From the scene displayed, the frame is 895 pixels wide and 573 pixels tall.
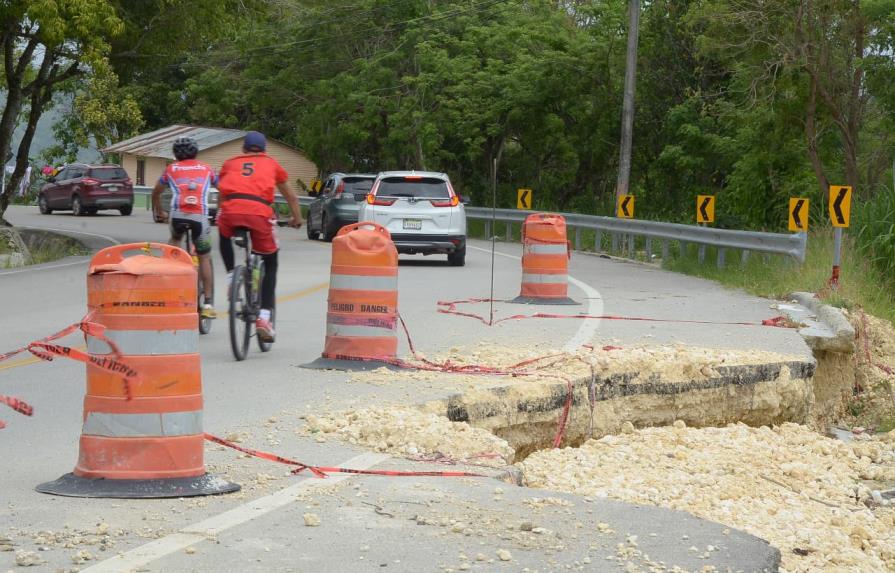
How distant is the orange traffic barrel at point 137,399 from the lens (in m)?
6.20

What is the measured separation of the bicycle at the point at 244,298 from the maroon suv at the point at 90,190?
37.5m

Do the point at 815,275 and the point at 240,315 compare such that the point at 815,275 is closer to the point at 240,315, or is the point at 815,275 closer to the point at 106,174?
the point at 240,315

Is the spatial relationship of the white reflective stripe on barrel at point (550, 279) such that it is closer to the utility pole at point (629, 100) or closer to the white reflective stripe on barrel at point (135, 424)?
the white reflective stripe on barrel at point (135, 424)

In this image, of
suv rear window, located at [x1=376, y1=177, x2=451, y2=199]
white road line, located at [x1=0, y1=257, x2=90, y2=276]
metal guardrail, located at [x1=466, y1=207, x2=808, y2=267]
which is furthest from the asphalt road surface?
suv rear window, located at [x1=376, y1=177, x2=451, y2=199]

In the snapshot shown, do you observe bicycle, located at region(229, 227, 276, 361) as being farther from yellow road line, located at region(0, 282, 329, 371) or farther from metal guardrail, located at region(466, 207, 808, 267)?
metal guardrail, located at region(466, 207, 808, 267)

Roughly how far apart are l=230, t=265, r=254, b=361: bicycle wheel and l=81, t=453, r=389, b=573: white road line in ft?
13.8

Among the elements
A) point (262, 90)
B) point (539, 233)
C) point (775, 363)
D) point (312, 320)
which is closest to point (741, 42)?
point (539, 233)

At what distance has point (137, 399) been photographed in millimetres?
6207

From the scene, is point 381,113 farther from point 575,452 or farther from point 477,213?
point 575,452

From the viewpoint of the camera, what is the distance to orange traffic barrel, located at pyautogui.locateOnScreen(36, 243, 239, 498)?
620 cm

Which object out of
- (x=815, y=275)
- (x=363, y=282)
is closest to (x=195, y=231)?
(x=363, y=282)

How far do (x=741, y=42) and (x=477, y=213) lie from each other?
1091 centimetres

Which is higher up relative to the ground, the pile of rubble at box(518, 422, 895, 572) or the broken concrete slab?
the broken concrete slab

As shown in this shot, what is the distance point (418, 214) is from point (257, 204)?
13336mm
